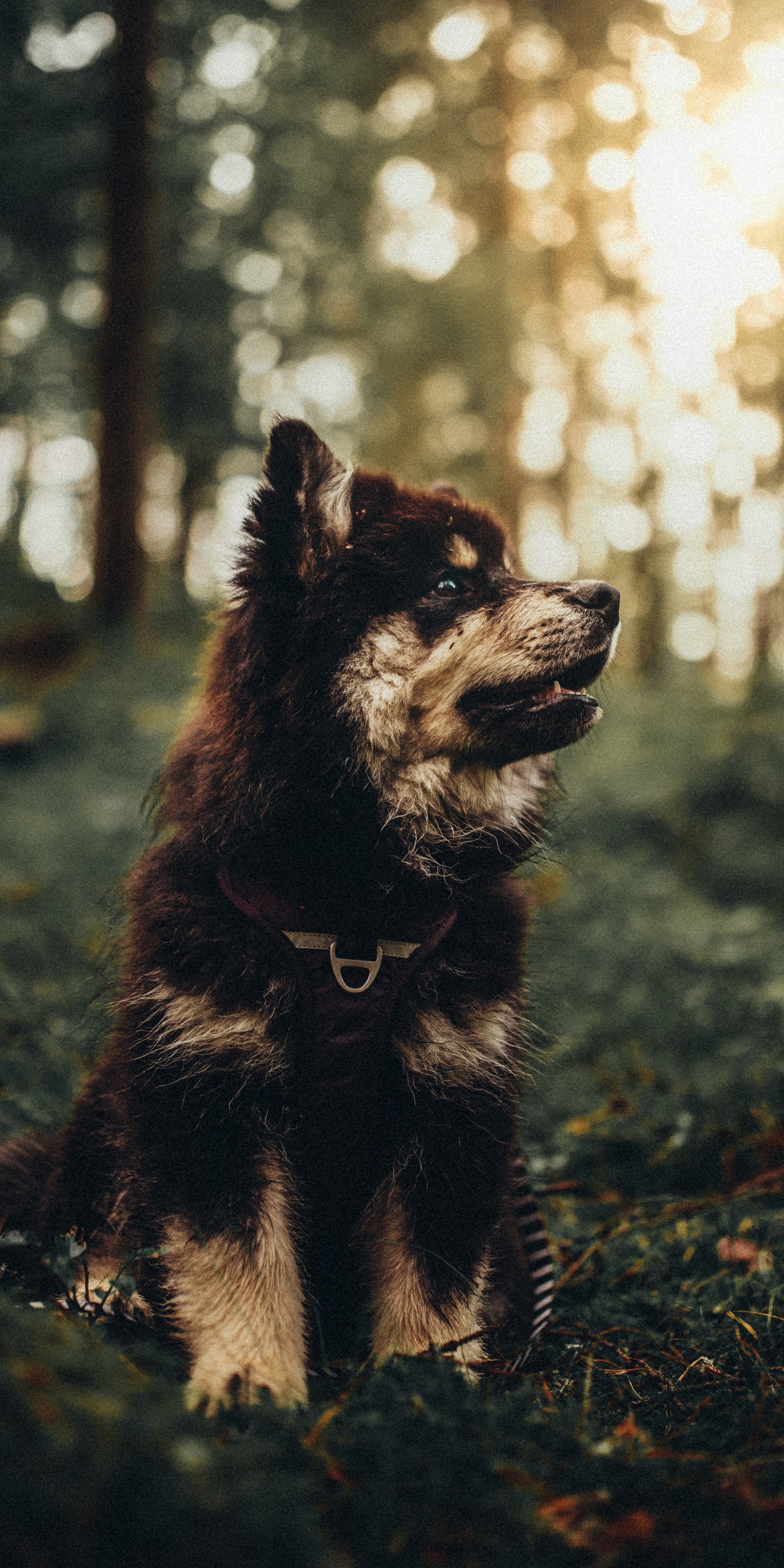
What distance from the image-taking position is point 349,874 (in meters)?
2.39

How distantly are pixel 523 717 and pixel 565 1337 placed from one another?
1646 millimetres

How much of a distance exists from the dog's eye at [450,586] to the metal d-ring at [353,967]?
3.56 ft

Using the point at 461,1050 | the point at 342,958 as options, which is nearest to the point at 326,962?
the point at 342,958

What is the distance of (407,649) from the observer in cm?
265

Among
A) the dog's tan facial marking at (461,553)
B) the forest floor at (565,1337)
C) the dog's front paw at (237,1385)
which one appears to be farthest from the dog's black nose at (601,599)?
the dog's front paw at (237,1385)

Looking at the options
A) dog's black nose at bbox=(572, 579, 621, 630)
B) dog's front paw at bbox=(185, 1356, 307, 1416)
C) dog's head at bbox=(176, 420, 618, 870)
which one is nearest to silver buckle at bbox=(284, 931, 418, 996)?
dog's head at bbox=(176, 420, 618, 870)

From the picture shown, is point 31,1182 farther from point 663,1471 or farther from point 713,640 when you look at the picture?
point 713,640

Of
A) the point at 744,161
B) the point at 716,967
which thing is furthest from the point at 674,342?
the point at 716,967

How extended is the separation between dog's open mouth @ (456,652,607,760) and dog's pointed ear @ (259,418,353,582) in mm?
571

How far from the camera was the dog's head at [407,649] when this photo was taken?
2490mm

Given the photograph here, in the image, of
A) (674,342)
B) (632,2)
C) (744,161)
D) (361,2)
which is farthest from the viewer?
(361,2)

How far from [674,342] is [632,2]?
3.24 m

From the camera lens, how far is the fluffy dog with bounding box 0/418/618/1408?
7.22ft

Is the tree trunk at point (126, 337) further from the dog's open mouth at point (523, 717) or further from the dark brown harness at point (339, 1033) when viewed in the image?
the dark brown harness at point (339, 1033)
